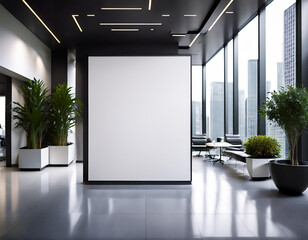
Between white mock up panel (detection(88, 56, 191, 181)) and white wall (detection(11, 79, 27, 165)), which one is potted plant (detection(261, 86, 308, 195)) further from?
white wall (detection(11, 79, 27, 165))

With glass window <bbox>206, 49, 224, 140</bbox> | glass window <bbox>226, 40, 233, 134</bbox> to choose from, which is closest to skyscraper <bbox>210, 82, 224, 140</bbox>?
glass window <bbox>206, 49, 224, 140</bbox>

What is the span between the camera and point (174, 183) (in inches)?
228

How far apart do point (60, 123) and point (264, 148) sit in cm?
586

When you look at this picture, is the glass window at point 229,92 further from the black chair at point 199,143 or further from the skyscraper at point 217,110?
the black chair at point 199,143

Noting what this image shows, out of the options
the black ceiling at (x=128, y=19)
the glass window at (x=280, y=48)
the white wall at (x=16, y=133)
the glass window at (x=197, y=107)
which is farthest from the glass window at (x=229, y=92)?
the white wall at (x=16, y=133)

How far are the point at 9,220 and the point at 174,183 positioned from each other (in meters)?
3.25

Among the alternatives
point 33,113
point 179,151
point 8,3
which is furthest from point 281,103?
point 33,113

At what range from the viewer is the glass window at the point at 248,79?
25.7 ft

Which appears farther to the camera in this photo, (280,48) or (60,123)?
(60,123)

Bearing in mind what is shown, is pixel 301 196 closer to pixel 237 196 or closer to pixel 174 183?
pixel 237 196

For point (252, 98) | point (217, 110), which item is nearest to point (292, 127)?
point (252, 98)

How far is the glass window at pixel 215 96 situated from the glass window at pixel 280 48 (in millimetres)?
3644

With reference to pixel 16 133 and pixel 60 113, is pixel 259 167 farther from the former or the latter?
pixel 16 133

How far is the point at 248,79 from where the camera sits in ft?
27.3
